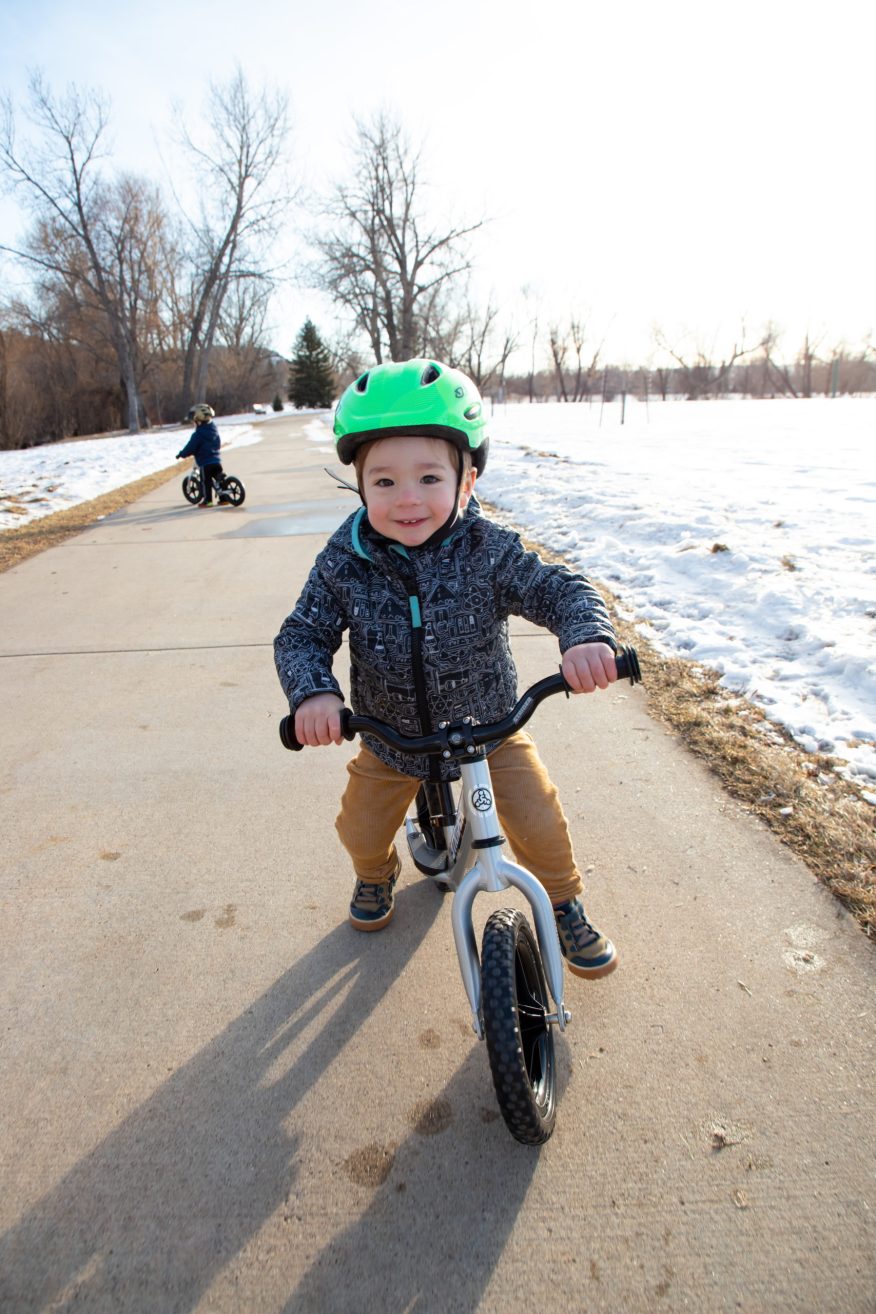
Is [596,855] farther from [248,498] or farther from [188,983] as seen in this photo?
[248,498]

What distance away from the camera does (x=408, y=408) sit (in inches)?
71.6

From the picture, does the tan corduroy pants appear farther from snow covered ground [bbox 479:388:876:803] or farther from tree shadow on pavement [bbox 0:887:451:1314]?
snow covered ground [bbox 479:388:876:803]

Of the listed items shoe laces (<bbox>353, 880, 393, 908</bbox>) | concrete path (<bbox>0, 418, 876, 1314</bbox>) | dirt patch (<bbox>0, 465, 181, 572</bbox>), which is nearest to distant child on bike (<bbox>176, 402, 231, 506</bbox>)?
dirt patch (<bbox>0, 465, 181, 572</bbox>)

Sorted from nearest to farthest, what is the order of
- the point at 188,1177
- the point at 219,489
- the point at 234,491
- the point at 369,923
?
the point at 188,1177, the point at 369,923, the point at 219,489, the point at 234,491

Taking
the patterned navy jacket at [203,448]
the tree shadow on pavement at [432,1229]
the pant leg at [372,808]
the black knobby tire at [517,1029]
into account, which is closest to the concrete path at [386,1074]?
the tree shadow on pavement at [432,1229]

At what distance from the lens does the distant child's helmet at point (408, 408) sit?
1.83m

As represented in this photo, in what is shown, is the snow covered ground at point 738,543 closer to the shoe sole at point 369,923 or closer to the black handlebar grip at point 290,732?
the shoe sole at point 369,923

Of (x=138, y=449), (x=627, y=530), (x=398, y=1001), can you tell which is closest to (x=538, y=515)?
(x=627, y=530)

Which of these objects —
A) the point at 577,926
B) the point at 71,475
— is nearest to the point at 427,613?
the point at 577,926

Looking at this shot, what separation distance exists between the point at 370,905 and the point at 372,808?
37cm

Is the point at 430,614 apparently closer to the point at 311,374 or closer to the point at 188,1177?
the point at 188,1177

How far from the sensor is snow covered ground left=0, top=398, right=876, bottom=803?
12.7ft

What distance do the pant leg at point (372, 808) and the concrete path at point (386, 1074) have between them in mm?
288

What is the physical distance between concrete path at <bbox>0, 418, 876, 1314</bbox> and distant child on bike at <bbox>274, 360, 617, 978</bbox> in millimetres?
413
